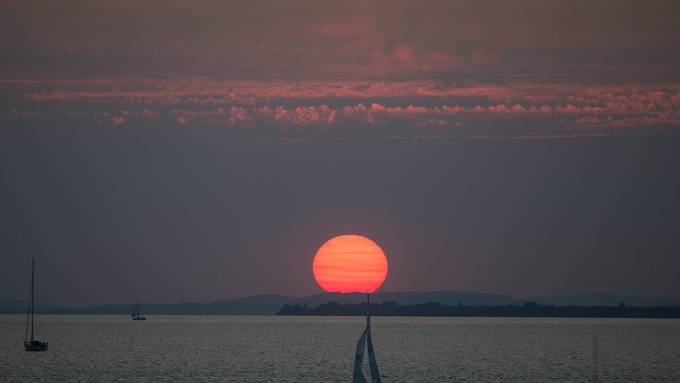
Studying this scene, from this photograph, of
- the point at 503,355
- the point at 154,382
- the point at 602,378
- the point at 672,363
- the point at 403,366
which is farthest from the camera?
the point at 503,355

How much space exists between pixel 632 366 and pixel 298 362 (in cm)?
4893

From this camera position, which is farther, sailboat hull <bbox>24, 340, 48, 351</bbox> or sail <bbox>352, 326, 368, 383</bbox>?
sailboat hull <bbox>24, 340, 48, 351</bbox>

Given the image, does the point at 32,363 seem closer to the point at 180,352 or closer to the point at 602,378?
the point at 180,352

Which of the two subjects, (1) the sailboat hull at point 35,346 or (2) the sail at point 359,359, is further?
(1) the sailboat hull at point 35,346

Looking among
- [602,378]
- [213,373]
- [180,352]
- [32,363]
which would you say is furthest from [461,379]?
[180,352]

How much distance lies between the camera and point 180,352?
185 metres

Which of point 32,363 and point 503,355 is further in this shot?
point 503,355

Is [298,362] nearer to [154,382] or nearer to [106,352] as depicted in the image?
[154,382]

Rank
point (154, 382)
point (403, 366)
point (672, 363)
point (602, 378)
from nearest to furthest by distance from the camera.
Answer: point (154, 382) → point (602, 378) → point (403, 366) → point (672, 363)

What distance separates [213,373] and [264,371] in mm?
6456

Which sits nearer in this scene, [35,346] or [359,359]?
[359,359]

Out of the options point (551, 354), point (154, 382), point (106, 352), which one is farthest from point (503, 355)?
point (154, 382)

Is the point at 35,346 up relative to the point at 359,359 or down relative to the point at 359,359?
down

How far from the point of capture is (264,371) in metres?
131
